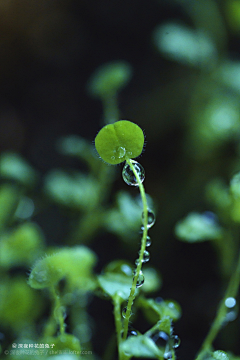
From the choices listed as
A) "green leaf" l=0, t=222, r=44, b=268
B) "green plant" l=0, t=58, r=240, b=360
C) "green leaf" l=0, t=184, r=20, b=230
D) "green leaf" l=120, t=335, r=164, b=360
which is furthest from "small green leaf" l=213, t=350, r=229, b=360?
"green leaf" l=0, t=184, r=20, b=230

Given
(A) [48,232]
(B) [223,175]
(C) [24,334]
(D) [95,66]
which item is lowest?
(C) [24,334]

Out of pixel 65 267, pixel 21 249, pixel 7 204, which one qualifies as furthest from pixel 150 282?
pixel 7 204

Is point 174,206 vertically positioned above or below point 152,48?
below

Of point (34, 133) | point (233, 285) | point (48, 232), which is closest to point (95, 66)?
point (34, 133)

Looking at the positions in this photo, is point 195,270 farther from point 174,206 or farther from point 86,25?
point 86,25

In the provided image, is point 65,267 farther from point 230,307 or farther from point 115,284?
point 230,307

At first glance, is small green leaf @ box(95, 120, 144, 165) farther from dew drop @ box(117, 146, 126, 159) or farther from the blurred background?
the blurred background
